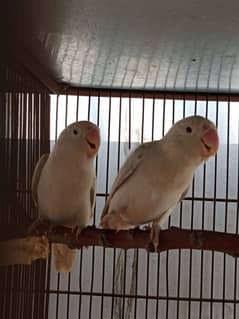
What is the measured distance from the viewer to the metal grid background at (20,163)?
1.68 meters

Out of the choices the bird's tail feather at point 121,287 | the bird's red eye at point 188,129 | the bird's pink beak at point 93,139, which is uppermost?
the bird's red eye at point 188,129

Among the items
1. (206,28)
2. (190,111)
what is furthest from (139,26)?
(190,111)

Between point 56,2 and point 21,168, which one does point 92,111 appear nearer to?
point 21,168

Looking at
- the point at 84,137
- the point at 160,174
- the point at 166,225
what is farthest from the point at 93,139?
the point at 166,225

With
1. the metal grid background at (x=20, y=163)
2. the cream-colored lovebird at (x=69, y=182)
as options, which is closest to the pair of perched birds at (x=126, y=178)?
the cream-colored lovebird at (x=69, y=182)

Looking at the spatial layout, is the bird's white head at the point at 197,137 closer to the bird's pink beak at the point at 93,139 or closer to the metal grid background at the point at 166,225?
the bird's pink beak at the point at 93,139

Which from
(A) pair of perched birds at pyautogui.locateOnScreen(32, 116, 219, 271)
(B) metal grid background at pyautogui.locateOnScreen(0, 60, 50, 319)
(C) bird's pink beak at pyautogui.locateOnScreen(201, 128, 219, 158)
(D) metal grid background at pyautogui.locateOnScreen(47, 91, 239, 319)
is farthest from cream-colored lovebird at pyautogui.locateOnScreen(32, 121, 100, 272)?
(D) metal grid background at pyautogui.locateOnScreen(47, 91, 239, 319)

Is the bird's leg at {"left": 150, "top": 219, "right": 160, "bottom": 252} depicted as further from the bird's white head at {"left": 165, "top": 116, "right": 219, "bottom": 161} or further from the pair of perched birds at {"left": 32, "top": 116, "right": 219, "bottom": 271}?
the bird's white head at {"left": 165, "top": 116, "right": 219, "bottom": 161}

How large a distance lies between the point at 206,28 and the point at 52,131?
84cm

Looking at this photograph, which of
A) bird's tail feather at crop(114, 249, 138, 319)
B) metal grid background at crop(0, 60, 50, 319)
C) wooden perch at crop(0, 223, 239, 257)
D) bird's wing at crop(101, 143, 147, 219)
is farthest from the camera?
bird's tail feather at crop(114, 249, 138, 319)

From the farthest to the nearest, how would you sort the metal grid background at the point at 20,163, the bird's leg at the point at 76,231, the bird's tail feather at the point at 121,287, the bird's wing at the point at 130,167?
the bird's tail feather at the point at 121,287, the metal grid background at the point at 20,163, the bird's wing at the point at 130,167, the bird's leg at the point at 76,231

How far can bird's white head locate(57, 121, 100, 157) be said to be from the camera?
149 cm

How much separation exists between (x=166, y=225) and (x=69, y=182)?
850 millimetres

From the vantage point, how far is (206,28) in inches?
63.2
